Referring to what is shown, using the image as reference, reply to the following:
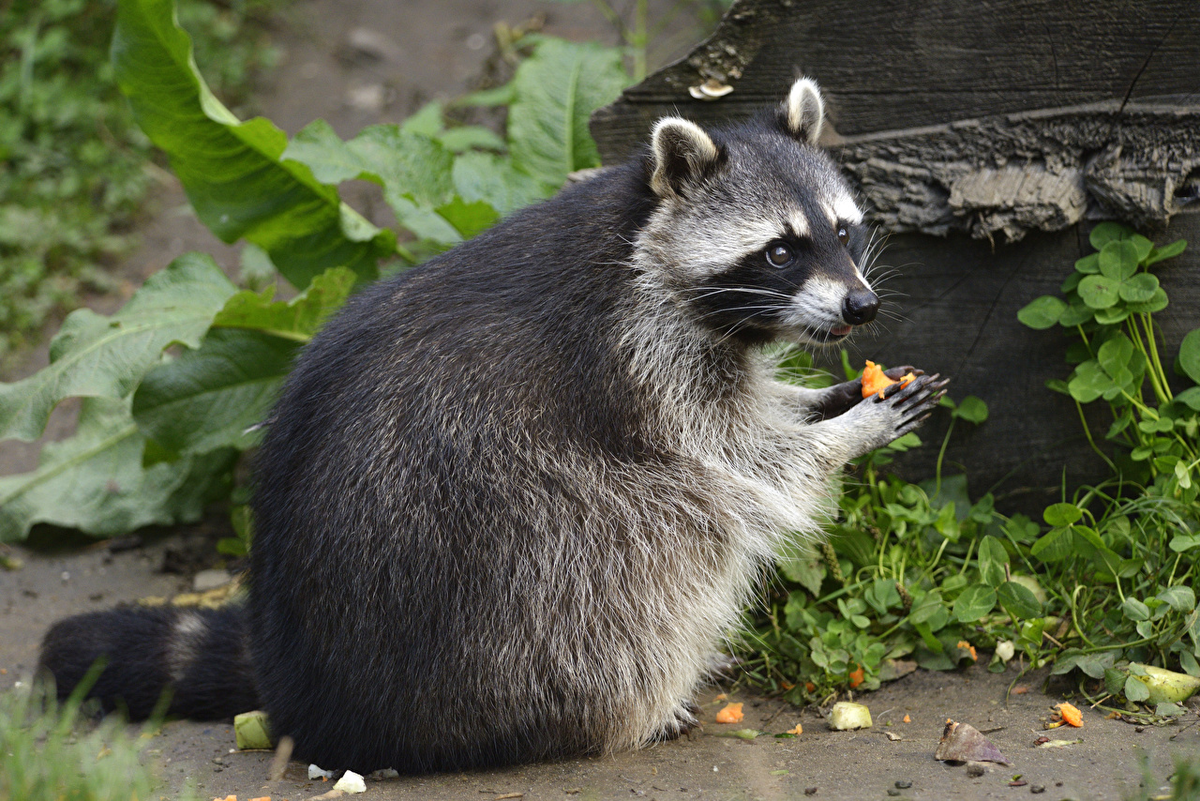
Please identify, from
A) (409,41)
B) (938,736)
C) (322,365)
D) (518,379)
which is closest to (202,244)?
(409,41)

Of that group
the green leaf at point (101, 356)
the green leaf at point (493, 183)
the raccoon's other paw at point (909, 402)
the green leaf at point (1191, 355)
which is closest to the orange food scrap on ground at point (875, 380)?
the raccoon's other paw at point (909, 402)

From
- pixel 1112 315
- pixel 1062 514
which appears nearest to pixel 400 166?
pixel 1112 315

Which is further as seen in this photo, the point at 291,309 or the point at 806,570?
the point at 291,309

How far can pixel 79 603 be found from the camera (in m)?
5.03

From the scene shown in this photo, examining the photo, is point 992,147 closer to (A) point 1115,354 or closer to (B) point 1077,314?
(B) point 1077,314

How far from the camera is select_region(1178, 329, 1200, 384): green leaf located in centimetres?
390

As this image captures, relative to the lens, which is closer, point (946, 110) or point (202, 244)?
point (946, 110)

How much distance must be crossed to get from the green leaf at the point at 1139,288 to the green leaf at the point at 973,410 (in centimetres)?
71

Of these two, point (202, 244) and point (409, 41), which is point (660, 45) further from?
point (202, 244)

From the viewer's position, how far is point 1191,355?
392cm

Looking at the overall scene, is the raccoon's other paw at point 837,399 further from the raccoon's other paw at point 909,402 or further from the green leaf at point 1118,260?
the green leaf at point 1118,260

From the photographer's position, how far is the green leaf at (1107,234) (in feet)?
13.0

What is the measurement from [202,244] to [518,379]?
4860 millimetres

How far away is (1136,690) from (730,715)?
139 centimetres
